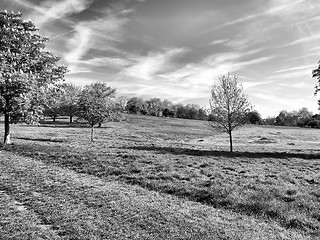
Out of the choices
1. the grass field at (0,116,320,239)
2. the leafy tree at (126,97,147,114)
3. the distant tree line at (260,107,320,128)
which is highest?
the leafy tree at (126,97,147,114)

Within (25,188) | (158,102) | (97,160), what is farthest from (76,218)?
(158,102)

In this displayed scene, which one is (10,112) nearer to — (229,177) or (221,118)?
(229,177)

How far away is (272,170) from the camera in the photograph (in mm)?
18531

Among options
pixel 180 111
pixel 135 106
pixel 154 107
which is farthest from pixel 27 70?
pixel 180 111

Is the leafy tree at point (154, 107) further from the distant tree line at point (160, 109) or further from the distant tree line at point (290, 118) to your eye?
the distant tree line at point (290, 118)

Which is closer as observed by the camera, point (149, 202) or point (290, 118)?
point (149, 202)

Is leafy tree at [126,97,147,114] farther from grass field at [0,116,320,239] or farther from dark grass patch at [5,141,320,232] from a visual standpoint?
grass field at [0,116,320,239]

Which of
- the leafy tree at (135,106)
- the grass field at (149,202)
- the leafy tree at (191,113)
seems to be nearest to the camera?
the grass field at (149,202)

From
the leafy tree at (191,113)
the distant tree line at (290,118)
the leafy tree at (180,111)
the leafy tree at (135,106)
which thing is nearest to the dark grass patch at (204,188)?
the leafy tree at (135,106)

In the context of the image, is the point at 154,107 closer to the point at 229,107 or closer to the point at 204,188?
the point at 229,107

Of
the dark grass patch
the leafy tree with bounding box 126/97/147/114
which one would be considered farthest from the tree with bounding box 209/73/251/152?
the leafy tree with bounding box 126/97/147/114

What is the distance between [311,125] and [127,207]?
146233 millimetres

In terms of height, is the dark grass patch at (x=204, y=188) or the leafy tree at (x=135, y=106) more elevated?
the leafy tree at (x=135, y=106)

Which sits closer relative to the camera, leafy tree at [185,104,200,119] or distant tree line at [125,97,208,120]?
distant tree line at [125,97,208,120]
